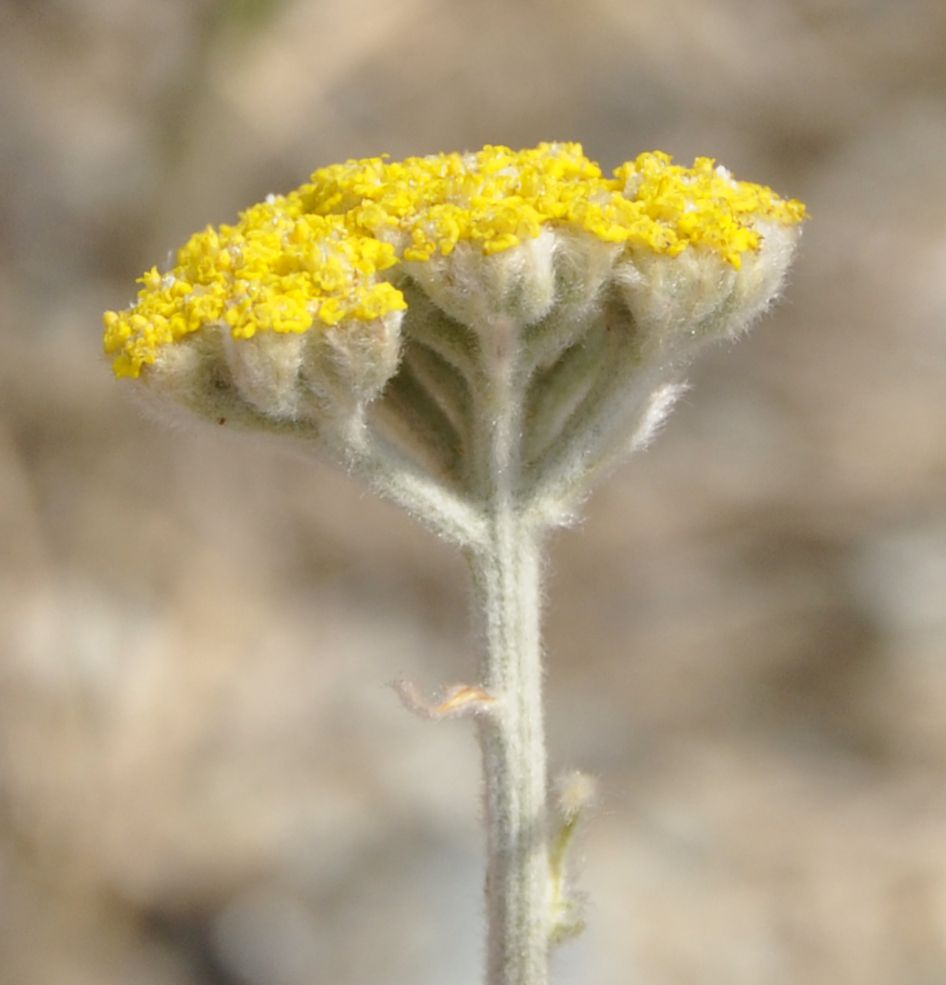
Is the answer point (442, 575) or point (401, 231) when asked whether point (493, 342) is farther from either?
point (442, 575)

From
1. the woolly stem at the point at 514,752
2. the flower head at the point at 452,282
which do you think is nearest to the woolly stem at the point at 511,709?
the woolly stem at the point at 514,752

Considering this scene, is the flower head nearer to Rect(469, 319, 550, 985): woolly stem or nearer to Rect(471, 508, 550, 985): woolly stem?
Rect(469, 319, 550, 985): woolly stem

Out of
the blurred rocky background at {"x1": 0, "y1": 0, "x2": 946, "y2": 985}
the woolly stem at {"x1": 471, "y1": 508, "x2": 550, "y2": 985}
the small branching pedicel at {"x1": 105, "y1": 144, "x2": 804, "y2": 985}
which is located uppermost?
the blurred rocky background at {"x1": 0, "y1": 0, "x2": 946, "y2": 985}

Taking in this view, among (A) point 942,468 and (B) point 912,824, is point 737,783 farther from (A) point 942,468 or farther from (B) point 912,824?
(A) point 942,468

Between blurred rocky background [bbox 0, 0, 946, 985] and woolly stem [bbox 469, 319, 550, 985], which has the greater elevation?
blurred rocky background [bbox 0, 0, 946, 985]

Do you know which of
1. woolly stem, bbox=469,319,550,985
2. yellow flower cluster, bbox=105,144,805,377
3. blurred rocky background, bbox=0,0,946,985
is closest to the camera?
yellow flower cluster, bbox=105,144,805,377

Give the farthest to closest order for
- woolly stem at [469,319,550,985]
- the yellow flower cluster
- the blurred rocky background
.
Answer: the blurred rocky background → woolly stem at [469,319,550,985] → the yellow flower cluster

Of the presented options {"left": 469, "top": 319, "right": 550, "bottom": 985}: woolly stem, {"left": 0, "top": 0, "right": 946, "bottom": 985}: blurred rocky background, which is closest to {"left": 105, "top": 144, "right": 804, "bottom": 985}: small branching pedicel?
{"left": 469, "top": 319, "right": 550, "bottom": 985}: woolly stem

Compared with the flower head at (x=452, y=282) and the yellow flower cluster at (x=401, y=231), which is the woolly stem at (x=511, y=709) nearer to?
the flower head at (x=452, y=282)
